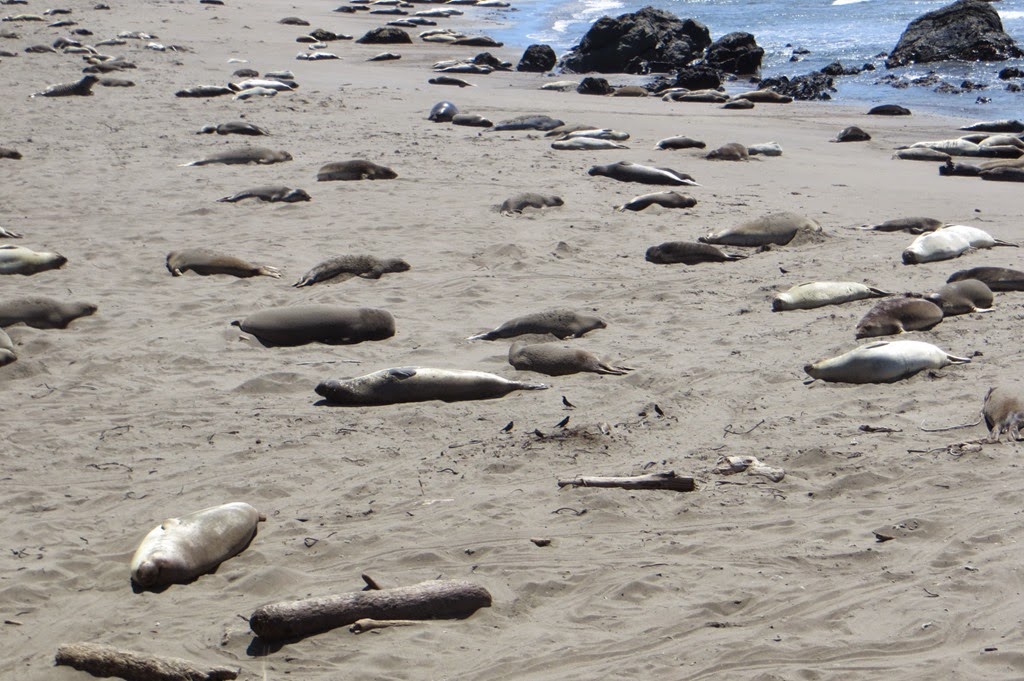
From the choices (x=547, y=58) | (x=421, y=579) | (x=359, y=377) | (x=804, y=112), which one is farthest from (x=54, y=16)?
(x=421, y=579)

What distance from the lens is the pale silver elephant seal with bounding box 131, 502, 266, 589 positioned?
10.3 ft

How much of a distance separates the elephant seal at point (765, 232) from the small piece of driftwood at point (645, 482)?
11.7ft

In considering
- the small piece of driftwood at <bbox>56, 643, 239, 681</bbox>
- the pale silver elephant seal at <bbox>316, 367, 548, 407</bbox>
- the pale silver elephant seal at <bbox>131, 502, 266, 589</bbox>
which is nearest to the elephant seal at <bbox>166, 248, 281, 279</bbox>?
the pale silver elephant seal at <bbox>316, 367, 548, 407</bbox>

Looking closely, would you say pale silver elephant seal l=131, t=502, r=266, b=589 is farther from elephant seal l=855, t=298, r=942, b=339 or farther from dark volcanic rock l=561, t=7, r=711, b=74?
dark volcanic rock l=561, t=7, r=711, b=74

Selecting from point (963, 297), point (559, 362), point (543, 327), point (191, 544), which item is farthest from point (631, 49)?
point (191, 544)

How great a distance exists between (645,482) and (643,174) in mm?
5579

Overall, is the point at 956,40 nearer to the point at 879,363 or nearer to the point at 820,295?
the point at 820,295

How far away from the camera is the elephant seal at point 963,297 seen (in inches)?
217

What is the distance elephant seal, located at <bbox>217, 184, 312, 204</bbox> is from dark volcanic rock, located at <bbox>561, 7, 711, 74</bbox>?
11993 millimetres

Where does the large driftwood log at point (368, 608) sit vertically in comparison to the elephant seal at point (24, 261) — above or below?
below

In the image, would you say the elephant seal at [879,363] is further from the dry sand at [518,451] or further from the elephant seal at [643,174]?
the elephant seal at [643,174]

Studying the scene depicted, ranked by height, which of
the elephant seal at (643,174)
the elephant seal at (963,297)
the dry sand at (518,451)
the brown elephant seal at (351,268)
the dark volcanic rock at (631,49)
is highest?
the dark volcanic rock at (631,49)

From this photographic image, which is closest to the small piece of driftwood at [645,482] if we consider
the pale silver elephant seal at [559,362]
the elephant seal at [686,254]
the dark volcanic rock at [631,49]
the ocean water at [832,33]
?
the pale silver elephant seal at [559,362]

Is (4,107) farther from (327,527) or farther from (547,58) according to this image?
(327,527)
